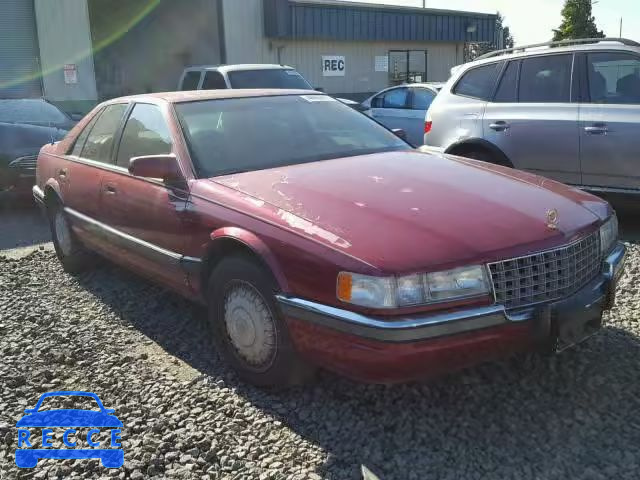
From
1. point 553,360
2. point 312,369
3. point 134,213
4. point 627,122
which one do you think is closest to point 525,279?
point 553,360

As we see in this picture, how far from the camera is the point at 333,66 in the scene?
69.7ft

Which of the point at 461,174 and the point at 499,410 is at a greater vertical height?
the point at 461,174

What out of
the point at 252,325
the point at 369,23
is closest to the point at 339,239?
the point at 252,325

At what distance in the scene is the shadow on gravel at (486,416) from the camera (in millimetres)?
2551

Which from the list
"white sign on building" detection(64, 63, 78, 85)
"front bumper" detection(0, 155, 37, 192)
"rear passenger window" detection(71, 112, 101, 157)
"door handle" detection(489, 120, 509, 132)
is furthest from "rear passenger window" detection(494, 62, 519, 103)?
"white sign on building" detection(64, 63, 78, 85)

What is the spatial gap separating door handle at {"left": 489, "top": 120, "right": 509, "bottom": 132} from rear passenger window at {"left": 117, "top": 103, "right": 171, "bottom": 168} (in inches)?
138

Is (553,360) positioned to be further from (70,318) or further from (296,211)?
(70,318)

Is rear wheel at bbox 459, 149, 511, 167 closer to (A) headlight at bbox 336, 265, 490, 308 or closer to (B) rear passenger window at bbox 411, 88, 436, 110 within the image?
(A) headlight at bbox 336, 265, 490, 308

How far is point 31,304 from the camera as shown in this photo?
15.2 feet

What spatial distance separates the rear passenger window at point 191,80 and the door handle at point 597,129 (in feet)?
26.2

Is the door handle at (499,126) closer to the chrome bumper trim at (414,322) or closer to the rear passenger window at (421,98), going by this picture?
the chrome bumper trim at (414,322)

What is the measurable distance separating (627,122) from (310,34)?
1588 cm

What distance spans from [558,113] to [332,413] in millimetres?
4120

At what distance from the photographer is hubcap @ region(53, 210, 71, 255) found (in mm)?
5199
